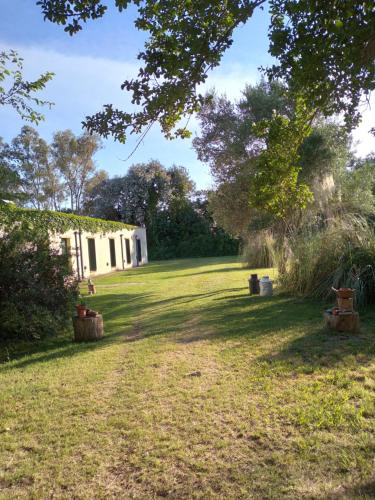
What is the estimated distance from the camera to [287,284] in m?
8.99

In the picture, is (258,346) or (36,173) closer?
(258,346)

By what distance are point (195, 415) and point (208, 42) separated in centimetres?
302

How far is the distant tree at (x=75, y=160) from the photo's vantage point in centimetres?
3338

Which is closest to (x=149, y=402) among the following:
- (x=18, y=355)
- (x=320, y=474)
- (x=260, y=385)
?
(x=260, y=385)

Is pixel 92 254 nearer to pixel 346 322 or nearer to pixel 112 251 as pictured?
pixel 112 251

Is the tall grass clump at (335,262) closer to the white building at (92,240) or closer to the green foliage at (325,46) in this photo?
the green foliage at (325,46)

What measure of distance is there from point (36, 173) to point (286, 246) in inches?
1130

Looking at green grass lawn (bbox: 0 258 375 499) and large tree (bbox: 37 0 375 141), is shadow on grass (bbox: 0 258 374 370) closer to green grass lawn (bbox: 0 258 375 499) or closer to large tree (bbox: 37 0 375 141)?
green grass lawn (bbox: 0 258 375 499)

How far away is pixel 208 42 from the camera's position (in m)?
3.32

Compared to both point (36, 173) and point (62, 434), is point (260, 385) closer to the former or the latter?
point (62, 434)

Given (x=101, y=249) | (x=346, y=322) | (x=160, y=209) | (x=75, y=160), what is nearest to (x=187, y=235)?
(x=160, y=209)

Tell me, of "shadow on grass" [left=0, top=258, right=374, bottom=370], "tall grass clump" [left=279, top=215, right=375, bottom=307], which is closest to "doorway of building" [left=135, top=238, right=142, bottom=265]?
"shadow on grass" [left=0, top=258, right=374, bottom=370]

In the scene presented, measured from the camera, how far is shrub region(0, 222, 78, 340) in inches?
228

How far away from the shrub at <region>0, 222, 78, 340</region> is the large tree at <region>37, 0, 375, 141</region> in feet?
11.2
